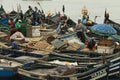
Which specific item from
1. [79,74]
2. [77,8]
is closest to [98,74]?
[79,74]

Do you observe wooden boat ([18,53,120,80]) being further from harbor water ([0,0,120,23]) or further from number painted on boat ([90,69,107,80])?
harbor water ([0,0,120,23])

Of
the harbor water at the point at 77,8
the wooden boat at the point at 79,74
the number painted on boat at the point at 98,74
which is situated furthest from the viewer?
the harbor water at the point at 77,8

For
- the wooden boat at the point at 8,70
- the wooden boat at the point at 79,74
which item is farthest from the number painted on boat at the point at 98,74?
the wooden boat at the point at 8,70

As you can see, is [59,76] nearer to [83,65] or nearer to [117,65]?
[83,65]

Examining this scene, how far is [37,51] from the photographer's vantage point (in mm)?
13266

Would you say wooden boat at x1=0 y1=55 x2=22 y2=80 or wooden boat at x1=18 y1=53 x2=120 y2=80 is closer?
wooden boat at x1=18 y1=53 x2=120 y2=80

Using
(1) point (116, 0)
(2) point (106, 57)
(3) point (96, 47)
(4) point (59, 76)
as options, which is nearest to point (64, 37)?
(3) point (96, 47)

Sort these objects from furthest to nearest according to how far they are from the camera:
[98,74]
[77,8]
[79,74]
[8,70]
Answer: [77,8], [8,70], [98,74], [79,74]

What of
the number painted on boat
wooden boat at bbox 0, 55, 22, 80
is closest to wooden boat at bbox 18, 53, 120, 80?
the number painted on boat

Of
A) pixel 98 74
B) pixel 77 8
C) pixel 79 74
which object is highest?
pixel 79 74

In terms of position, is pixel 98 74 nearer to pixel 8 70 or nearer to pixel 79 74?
pixel 79 74

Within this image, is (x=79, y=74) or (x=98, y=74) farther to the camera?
(x=98, y=74)

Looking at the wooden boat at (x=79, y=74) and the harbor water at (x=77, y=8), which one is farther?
the harbor water at (x=77, y=8)

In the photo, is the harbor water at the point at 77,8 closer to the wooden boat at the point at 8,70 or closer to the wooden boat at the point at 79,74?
the wooden boat at the point at 8,70
